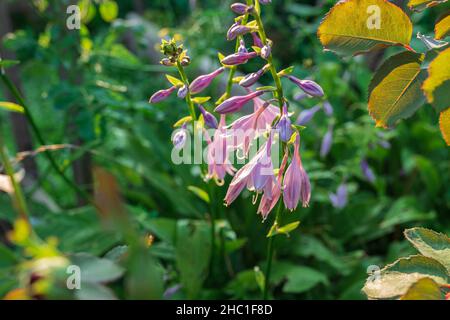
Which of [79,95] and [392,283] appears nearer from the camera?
[392,283]

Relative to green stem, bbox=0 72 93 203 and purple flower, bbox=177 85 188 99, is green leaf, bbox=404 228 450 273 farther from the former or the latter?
green stem, bbox=0 72 93 203

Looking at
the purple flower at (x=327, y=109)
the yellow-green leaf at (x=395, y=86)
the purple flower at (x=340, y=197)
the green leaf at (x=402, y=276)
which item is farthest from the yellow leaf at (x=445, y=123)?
the purple flower at (x=340, y=197)

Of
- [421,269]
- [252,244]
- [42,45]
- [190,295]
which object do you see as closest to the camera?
[421,269]

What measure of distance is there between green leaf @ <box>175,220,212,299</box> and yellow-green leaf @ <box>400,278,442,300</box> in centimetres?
A: 85

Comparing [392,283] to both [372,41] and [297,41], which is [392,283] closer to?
[372,41]

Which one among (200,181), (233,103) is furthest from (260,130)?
(200,181)

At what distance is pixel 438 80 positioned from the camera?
0.66m

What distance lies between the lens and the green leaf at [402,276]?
0.68 metres

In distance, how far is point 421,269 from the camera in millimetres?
745

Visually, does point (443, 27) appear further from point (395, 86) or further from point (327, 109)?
point (327, 109)

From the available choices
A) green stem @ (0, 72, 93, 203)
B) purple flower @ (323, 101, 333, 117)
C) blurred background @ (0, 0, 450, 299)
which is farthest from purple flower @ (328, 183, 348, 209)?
green stem @ (0, 72, 93, 203)

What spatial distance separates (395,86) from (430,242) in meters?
0.22
